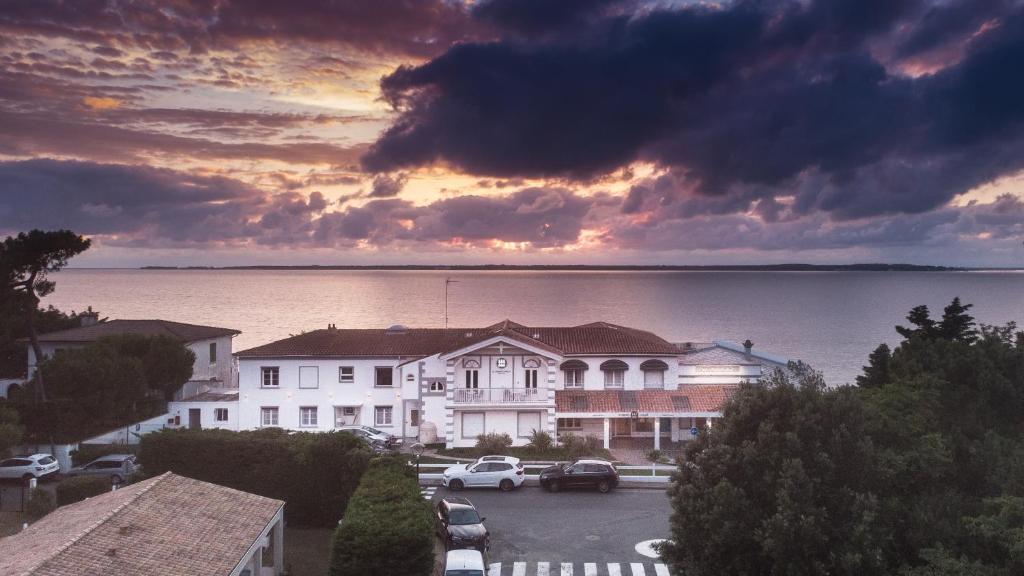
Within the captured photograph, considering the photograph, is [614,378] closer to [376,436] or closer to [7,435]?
[376,436]

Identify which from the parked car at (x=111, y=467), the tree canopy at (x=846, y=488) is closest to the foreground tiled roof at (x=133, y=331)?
the parked car at (x=111, y=467)

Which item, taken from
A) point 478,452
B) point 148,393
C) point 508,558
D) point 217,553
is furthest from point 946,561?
point 148,393

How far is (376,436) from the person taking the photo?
45438 mm

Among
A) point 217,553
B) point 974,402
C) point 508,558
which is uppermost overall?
point 974,402

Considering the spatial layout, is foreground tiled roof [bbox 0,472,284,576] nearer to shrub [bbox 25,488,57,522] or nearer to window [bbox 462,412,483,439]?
shrub [bbox 25,488,57,522]

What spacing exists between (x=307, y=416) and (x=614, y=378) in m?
19.6

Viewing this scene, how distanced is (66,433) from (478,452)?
23728 mm

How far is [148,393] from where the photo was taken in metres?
54.6

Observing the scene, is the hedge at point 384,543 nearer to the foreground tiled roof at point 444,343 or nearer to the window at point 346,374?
the foreground tiled roof at point 444,343

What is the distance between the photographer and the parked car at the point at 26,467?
36531 mm

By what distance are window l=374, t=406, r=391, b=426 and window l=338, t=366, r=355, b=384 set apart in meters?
2.52

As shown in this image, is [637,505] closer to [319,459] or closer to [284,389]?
[319,459]

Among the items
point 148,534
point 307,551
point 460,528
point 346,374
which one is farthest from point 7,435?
point 460,528

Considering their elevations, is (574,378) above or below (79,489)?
above
